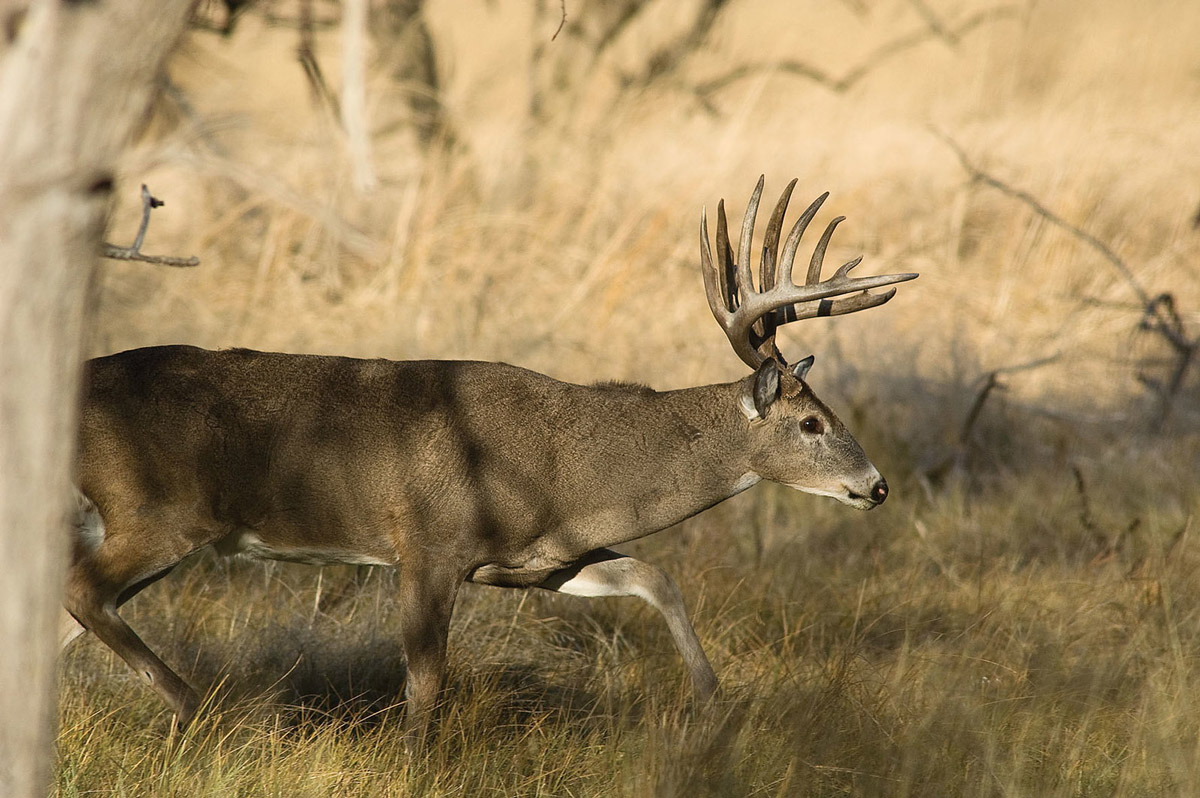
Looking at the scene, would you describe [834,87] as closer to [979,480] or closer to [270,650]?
[979,480]

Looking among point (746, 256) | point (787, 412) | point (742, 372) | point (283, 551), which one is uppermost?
point (746, 256)

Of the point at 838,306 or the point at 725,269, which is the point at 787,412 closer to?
the point at 838,306

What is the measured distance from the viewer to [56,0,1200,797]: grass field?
4.32 metres

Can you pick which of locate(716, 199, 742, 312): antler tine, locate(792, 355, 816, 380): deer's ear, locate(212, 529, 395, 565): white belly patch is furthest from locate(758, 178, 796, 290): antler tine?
locate(212, 529, 395, 565): white belly patch

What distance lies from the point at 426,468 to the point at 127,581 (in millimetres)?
1081

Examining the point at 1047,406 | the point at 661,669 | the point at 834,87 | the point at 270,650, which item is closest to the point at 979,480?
the point at 1047,406

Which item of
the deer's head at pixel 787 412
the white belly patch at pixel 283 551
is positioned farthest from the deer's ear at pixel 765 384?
the white belly patch at pixel 283 551

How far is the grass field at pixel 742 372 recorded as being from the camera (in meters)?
4.32

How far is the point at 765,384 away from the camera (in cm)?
523

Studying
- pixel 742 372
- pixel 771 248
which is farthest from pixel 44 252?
pixel 742 372

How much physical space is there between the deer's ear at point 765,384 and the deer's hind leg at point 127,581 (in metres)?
2.13

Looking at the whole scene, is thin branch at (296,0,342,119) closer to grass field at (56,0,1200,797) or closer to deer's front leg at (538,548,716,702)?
grass field at (56,0,1200,797)

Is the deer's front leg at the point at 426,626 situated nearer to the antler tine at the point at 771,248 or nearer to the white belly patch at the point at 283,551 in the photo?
the white belly patch at the point at 283,551

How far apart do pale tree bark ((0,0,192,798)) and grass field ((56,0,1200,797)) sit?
602 mm
